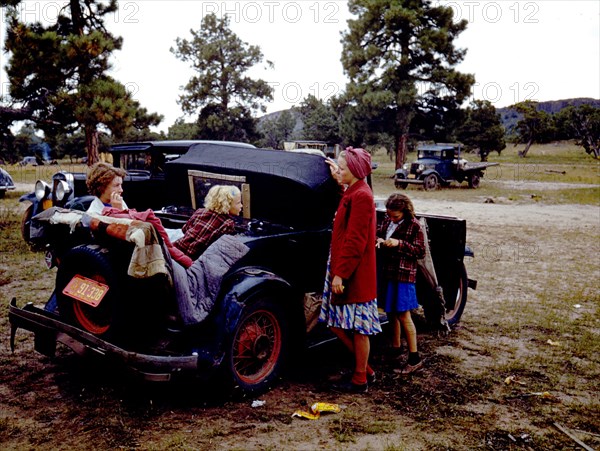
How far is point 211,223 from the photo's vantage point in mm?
3756

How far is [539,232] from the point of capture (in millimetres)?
11602

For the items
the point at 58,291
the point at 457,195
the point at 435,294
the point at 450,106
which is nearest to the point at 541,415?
the point at 435,294

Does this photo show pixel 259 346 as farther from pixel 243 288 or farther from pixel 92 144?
pixel 92 144

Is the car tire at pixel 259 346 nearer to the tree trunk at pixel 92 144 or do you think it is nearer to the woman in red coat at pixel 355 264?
the woman in red coat at pixel 355 264

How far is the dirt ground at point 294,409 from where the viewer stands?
3.01 meters

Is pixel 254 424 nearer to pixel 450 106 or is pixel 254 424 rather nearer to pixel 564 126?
pixel 450 106

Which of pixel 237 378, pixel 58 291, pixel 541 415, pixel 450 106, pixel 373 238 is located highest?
pixel 450 106

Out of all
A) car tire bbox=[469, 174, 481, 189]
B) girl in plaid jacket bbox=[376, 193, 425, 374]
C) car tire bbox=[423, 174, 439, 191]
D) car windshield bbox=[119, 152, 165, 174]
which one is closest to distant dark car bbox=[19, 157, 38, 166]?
car tire bbox=[423, 174, 439, 191]

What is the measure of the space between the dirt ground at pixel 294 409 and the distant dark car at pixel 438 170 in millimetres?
19366

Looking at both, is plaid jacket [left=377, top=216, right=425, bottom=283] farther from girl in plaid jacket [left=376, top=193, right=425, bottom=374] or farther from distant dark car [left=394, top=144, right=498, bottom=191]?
distant dark car [left=394, top=144, right=498, bottom=191]

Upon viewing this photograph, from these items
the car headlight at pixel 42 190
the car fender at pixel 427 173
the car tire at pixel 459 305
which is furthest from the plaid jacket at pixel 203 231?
the car fender at pixel 427 173

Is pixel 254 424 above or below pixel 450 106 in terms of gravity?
below

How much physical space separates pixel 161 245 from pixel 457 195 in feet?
65.5

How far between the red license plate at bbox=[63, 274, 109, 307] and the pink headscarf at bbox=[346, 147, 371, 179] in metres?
1.84
